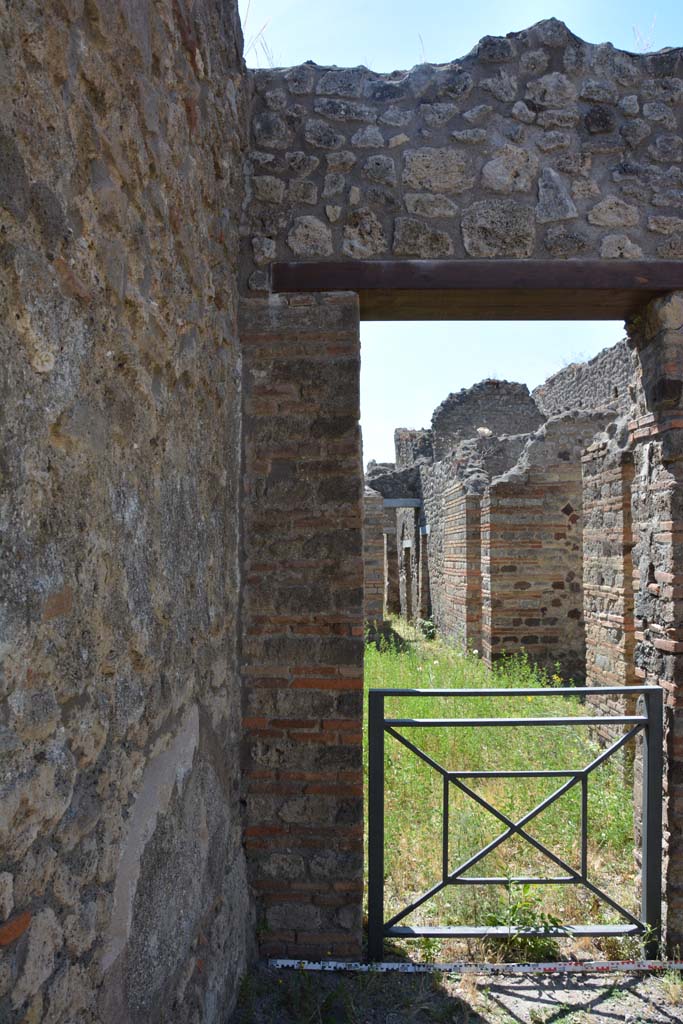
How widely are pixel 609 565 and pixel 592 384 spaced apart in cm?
962

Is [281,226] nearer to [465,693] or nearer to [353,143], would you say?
[353,143]

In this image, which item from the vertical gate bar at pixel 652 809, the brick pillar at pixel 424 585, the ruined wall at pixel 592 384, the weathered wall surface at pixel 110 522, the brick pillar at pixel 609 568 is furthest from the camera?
the brick pillar at pixel 424 585

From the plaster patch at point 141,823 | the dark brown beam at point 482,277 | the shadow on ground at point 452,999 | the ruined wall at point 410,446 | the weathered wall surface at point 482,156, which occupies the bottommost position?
the shadow on ground at point 452,999

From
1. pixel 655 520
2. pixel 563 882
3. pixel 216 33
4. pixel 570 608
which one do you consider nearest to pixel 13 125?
pixel 216 33

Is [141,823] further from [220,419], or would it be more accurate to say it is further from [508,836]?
[508,836]

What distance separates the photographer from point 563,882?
3264 mm

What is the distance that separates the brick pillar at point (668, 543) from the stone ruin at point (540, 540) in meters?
0.39

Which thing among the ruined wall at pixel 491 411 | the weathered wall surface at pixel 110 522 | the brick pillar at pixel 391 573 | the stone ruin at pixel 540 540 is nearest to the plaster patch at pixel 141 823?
the weathered wall surface at pixel 110 522

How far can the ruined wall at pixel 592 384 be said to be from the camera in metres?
13.1

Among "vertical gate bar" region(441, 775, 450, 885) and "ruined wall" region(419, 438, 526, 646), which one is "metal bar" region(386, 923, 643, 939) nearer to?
"vertical gate bar" region(441, 775, 450, 885)

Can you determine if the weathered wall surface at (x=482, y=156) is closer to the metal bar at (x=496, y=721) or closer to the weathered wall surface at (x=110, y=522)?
the weathered wall surface at (x=110, y=522)

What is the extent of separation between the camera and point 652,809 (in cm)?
334

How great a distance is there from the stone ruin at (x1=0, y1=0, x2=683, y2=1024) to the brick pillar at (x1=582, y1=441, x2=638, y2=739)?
7.27ft

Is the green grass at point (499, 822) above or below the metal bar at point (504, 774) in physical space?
below
